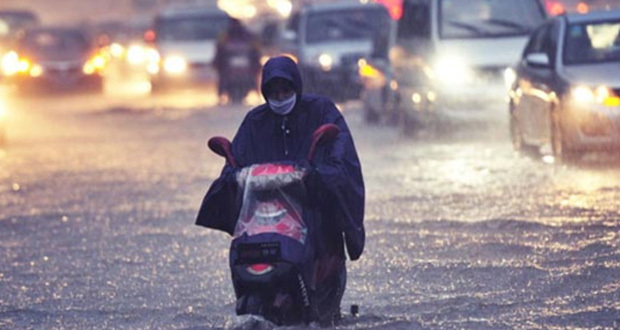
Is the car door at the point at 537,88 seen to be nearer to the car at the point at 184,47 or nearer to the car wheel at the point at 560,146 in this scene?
the car wheel at the point at 560,146

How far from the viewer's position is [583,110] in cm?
1569

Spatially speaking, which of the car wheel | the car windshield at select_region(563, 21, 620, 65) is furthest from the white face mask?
the car windshield at select_region(563, 21, 620, 65)

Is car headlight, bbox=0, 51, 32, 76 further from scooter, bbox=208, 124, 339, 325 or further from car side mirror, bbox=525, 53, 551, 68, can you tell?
scooter, bbox=208, 124, 339, 325

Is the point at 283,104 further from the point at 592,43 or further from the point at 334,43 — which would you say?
the point at 334,43

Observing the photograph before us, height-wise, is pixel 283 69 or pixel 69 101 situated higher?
pixel 283 69

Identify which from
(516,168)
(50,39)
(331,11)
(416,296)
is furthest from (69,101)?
(416,296)

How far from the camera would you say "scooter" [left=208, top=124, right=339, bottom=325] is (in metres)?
7.82

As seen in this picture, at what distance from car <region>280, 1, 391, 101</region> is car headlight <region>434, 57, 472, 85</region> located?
7471 mm

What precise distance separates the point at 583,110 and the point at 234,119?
11.1m

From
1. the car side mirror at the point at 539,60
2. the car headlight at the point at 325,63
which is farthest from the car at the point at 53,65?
the car side mirror at the point at 539,60

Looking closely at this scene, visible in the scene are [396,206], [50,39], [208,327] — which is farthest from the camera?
[50,39]

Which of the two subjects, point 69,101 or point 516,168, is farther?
point 69,101

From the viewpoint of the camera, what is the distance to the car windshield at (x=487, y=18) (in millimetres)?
20781

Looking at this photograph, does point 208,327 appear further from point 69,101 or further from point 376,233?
point 69,101
